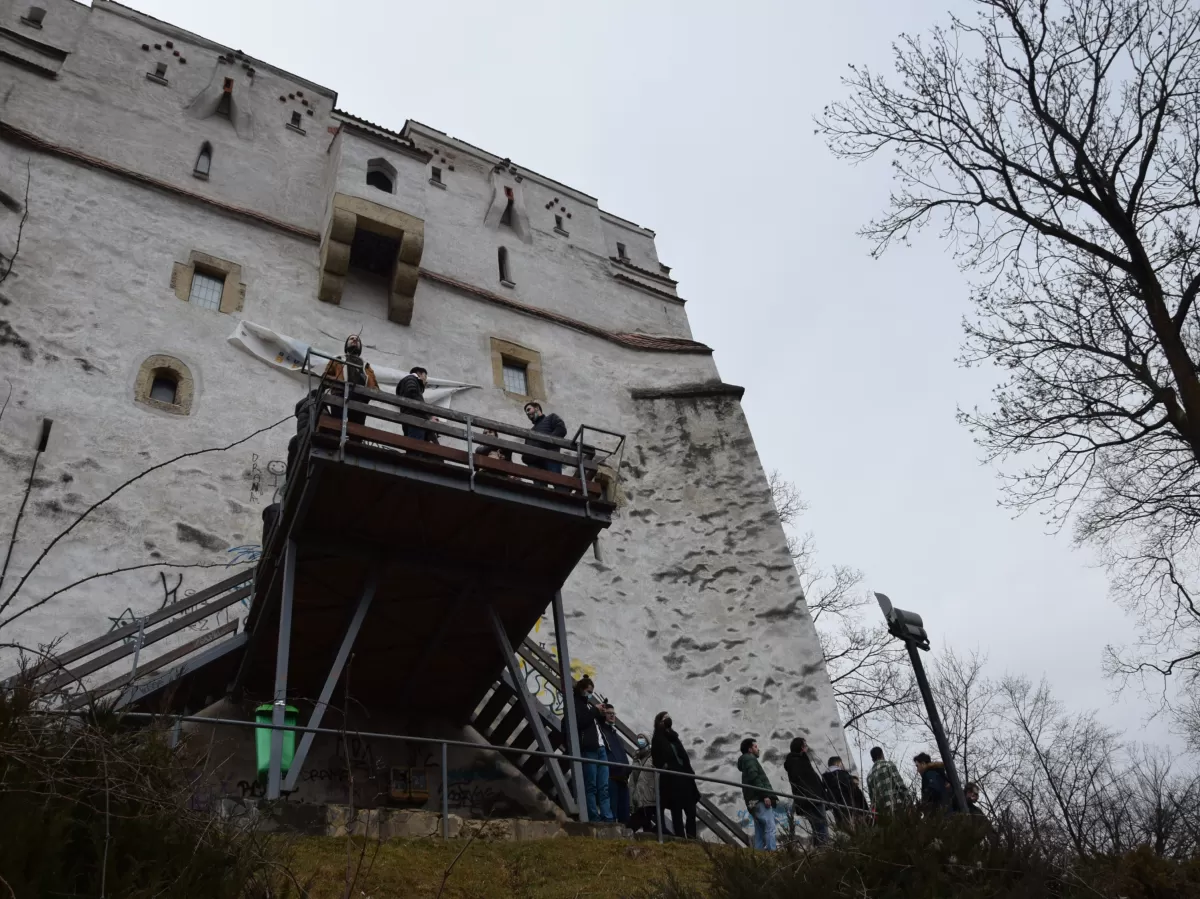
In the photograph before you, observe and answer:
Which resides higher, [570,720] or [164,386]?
[164,386]

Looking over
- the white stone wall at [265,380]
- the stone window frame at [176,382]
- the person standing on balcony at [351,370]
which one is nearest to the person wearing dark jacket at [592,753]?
the person standing on balcony at [351,370]

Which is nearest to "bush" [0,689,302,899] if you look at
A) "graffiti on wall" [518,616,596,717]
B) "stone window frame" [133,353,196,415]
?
"graffiti on wall" [518,616,596,717]

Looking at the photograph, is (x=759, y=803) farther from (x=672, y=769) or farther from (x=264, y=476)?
(x=264, y=476)

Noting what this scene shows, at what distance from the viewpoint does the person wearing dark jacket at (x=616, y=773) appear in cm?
924

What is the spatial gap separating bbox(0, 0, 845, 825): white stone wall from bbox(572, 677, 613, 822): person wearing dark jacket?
13.2 ft

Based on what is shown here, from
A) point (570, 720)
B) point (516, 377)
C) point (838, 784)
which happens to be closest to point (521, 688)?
point (570, 720)

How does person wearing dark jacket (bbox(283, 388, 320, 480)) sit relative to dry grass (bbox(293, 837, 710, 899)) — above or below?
above

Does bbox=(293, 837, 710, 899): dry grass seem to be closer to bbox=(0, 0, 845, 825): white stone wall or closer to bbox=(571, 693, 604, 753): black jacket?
bbox=(571, 693, 604, 753): black jacket

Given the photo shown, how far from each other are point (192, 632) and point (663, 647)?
6.38 metres

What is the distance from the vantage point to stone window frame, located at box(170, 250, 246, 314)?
14422 mm

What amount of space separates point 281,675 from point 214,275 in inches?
337

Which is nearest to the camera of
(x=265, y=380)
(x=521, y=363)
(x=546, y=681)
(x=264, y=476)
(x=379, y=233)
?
(x=264, y=476)

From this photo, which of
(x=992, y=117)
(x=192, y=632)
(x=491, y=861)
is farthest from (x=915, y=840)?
(x=992, y=117)

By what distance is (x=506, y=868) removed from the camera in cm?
677
